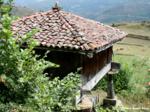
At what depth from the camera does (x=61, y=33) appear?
10742 mm

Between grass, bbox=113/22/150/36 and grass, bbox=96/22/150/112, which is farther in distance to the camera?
grass, bbox=113/22/150/36

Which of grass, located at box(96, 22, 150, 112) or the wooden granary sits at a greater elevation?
the wooden granary

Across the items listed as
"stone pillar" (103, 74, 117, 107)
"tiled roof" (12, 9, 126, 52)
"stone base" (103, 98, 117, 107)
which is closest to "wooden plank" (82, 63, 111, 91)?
"tiled roof" (12, 9, 126, 52)

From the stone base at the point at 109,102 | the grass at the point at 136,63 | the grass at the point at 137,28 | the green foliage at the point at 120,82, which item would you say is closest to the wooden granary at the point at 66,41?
the stone base at the point at 109,102

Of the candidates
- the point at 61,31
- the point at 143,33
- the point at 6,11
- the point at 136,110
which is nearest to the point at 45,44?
the point at 61,31

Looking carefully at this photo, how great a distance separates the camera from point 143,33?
39125mm

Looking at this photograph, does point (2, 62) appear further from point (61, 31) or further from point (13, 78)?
point (61, 31)

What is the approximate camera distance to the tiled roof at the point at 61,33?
1009 centimetres

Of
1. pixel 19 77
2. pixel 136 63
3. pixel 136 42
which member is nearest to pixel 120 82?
pixel 136 63

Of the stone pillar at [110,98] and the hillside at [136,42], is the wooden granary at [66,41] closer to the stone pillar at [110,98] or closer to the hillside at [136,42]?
the stone pillar at [110,98]

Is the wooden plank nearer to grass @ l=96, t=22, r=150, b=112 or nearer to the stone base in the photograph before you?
the stone base

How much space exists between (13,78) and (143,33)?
106 feet

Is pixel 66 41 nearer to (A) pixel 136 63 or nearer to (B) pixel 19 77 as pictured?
(B) pixel 19 77

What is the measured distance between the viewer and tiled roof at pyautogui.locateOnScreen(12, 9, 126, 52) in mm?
10094
